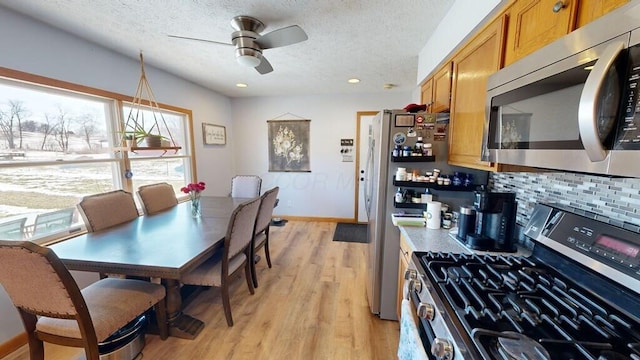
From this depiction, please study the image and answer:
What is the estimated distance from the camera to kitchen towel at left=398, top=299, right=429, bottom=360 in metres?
0.91

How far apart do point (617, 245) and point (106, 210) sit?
10.0 feet

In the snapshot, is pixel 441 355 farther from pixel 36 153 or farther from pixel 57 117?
pixel 57 117

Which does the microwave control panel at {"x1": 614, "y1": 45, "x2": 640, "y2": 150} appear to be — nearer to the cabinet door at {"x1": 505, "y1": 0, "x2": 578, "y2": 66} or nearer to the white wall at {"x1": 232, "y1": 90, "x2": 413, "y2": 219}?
the cabinet door at {"x1": 505, "y1": 0, "x2": 578, "y2": 66}

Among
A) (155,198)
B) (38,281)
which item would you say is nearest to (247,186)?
(155,198)

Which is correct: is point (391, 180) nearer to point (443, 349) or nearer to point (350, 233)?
point (443, 349)

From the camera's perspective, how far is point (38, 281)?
46.1 inches

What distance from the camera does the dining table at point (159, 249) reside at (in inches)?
55.2

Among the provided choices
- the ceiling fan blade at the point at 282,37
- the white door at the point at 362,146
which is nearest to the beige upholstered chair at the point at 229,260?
the ceiling fan blade at the point at 282,37

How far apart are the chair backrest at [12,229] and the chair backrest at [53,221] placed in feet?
0.28

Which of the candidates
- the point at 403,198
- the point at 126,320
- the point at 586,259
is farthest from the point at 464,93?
the point at 126,320

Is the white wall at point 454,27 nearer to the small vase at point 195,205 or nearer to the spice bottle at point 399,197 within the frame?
the spice bottle at point 399,197

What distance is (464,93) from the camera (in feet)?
4.83

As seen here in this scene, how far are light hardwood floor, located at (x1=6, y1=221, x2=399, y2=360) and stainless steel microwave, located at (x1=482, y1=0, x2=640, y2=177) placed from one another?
160 centimetres

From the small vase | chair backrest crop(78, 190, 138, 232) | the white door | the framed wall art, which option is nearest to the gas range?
the small vase
